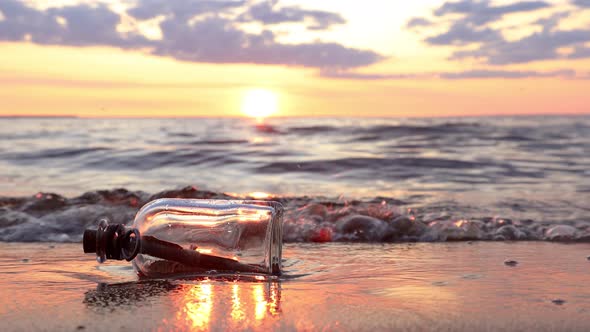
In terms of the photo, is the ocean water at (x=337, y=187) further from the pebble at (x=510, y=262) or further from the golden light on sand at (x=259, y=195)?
the pebble at (x=510, y=262)

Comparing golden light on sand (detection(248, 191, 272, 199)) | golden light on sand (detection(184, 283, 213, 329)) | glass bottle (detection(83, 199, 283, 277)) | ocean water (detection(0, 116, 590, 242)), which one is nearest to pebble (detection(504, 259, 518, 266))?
ocean water (detection(0, 116, 590, 242))

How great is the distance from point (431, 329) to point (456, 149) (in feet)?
32.8

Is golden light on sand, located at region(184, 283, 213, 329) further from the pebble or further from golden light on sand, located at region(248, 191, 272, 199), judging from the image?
golden light on sand, located at region(248, 191, 272, 199)

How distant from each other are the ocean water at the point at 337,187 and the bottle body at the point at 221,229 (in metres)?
1.37

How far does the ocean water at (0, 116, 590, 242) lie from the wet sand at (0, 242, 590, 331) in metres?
0.88

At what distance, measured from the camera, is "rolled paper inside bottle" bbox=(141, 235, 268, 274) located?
2.11 metres

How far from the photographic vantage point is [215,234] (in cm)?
219

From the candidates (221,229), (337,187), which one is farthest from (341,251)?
(337,187)

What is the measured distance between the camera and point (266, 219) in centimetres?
217

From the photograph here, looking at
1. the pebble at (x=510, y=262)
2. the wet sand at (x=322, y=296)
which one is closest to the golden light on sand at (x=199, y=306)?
the wet sand at (x=322, y=296)

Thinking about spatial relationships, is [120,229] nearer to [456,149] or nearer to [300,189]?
[300,189]

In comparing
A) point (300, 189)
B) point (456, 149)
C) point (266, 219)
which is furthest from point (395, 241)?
point (456, 149)

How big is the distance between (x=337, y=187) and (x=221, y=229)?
15.0 feet

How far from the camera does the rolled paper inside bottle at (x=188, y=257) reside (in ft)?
6.91
